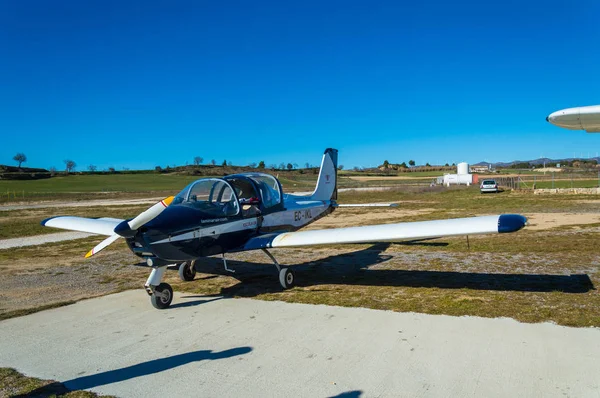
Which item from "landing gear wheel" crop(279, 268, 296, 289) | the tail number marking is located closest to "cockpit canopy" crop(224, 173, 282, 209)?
the tail number marking

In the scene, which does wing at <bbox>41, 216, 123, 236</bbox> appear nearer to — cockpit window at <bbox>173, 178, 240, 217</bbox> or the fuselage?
cockpit window at <bbox>173, 178, 240, 217</bbox>

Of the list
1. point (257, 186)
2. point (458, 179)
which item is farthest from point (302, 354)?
point (458, 179)

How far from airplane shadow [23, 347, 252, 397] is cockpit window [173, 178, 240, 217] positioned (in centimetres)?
316

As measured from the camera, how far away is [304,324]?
5777 millimetres

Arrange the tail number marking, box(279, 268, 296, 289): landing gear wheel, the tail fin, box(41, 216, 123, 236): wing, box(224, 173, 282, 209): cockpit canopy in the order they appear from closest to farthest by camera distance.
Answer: box(279, 268, 296, 289): landing gear wheel, box(224, 173, 282, 209): cockpit canopy, box(41, 216, 123, 236): wing, the tail number marking, the tail fin

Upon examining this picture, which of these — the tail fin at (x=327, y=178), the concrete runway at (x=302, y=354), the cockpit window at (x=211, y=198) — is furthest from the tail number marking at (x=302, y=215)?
the concrete runway at (x=302, y=354)

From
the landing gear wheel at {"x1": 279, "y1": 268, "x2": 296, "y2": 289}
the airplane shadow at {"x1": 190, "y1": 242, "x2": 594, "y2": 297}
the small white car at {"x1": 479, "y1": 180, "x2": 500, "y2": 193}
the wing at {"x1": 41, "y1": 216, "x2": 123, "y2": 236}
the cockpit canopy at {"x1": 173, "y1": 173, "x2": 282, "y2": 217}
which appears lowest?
the airplane shadow at {"x1": 190, "y1": 242, "x2": 594, "y2": 297}

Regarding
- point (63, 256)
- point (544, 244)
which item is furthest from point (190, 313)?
point (544, 244)

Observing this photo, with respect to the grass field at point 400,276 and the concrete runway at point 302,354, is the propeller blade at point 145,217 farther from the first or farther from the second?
the grass field at point 400,276

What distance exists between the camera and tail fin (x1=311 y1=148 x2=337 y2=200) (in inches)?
494

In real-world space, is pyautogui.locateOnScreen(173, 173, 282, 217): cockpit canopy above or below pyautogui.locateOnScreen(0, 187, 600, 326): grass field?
above

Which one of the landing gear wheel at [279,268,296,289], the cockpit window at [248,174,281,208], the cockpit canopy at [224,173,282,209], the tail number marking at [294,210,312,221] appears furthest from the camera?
the tail number marking at [294,210,312,221]

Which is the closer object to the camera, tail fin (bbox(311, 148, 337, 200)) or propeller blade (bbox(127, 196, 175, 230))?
propeller blade (bbox(127, 196, 175, 230))

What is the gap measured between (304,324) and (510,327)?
8.46 feet
